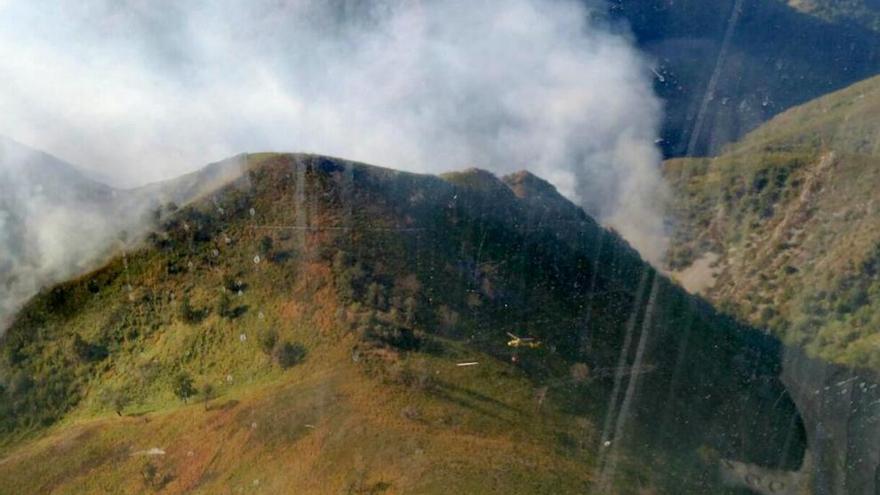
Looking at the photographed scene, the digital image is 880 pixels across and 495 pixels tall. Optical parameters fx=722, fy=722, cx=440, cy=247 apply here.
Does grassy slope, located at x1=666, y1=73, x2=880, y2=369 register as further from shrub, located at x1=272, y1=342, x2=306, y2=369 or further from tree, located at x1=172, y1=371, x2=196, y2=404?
tree, located at x1=172, y1=371, x2=196, y2=404

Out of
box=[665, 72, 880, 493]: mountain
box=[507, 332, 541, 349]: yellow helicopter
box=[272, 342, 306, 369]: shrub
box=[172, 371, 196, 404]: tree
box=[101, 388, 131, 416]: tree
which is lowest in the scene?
box=[101, 388, 131, 416]: tree

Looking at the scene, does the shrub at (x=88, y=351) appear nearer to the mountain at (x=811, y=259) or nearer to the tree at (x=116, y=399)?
the tree at (x=116, y=399)

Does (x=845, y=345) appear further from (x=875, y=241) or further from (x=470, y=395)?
(x=470, y=395)

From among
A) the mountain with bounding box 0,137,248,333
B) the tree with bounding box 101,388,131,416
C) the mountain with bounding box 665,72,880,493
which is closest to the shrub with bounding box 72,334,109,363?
the tree with bounding box 101,388,131,416

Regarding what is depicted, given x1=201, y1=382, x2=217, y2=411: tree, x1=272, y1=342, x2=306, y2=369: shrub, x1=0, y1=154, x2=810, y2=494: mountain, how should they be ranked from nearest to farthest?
x1=0, y1=154, x2=810, y2=494: mountain, x1=201, y1=382, x2=217, y2=411: tree, x1=272, y1=342, x2=306, y2=369: shrub

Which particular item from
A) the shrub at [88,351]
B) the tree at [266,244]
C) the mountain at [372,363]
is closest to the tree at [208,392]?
the mountain at [372,363]

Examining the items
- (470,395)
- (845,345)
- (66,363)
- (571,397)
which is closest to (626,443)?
(571,397)
